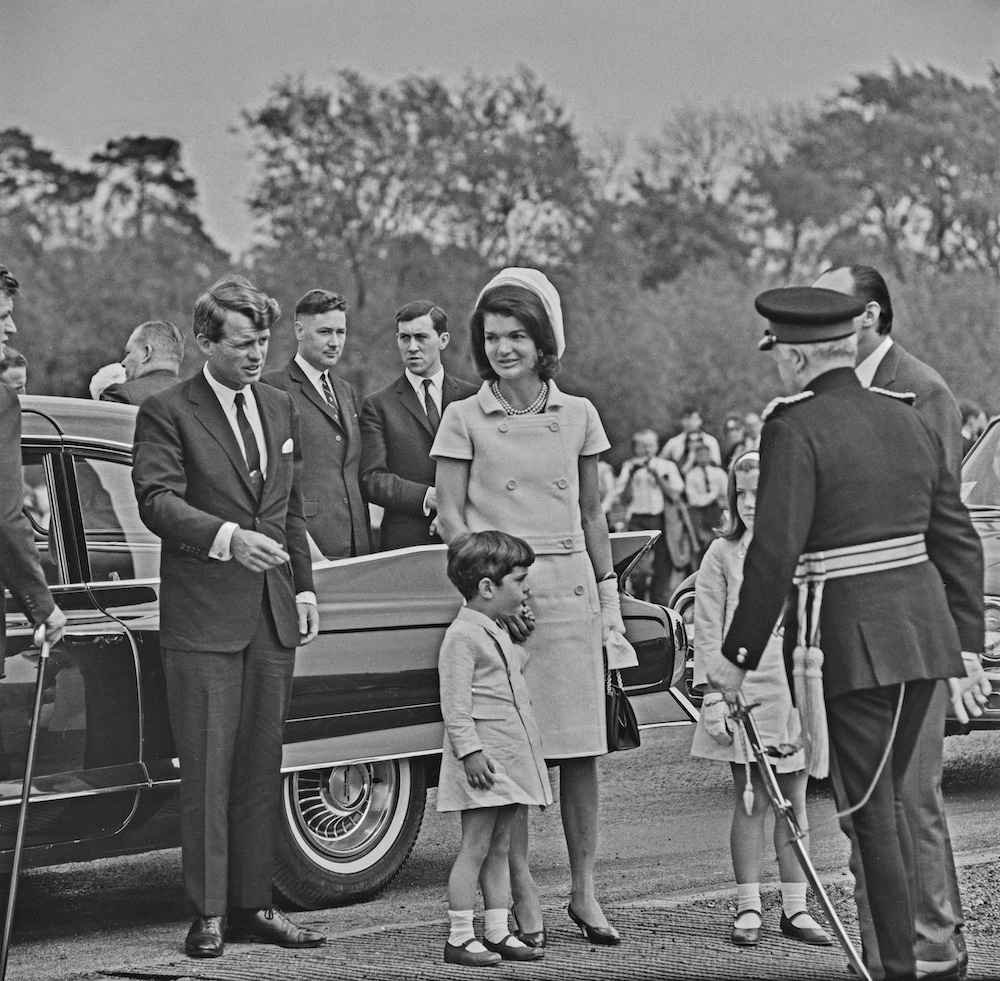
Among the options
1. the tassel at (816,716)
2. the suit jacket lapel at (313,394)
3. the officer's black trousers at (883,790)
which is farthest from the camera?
the suit jacket lapel at (313,394)

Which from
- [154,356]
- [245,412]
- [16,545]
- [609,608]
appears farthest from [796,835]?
[154,356]

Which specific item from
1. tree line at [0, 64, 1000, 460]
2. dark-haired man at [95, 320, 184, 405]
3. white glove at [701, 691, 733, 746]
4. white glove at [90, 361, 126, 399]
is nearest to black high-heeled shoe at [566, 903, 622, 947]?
white glove at [701, 691, 733, 746]

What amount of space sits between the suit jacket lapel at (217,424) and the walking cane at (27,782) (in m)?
0.80

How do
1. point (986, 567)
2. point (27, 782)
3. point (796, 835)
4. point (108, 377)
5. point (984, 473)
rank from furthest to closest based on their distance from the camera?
point (108, 377), point (984, 473), point (986, 567), point (27, 782), point (796, 835)

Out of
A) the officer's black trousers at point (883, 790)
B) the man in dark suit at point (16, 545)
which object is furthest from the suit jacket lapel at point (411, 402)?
the officer's black trousers at point (883, 790)

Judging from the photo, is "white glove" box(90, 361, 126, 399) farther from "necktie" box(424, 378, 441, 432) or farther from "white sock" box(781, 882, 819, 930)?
"white sock" box(781, 882, 819, 930)

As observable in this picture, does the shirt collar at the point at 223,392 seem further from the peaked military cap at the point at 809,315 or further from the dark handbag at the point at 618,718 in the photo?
the peaked military cap at the point at 809,315

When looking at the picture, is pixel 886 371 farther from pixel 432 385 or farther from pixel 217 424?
pixel 432 385

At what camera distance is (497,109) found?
36.4m

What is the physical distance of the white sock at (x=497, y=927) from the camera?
5.34 m

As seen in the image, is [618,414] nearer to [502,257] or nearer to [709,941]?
[502,257]

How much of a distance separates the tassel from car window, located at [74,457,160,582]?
2576 millimetres

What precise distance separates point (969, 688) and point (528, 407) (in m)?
1.72

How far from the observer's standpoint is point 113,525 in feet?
20.0
